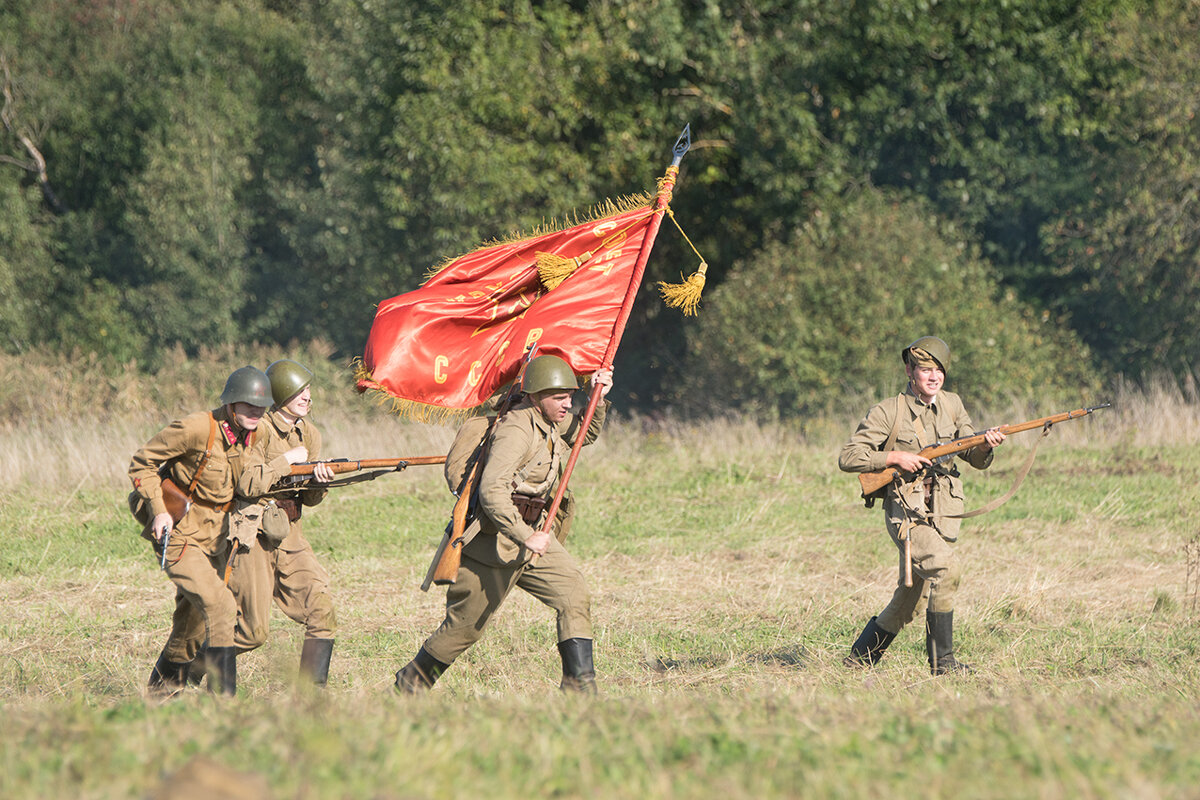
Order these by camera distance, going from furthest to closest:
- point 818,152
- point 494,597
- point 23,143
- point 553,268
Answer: point 23,143 < point 818,152 < point 553,268 < point 494,597

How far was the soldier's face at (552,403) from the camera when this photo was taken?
22.2ft

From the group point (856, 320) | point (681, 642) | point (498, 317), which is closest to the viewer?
point (498, 317)

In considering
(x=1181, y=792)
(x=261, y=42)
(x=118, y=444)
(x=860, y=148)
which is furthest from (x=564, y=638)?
(x=261, y=42)

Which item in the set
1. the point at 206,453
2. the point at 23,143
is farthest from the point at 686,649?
the point at 23,143

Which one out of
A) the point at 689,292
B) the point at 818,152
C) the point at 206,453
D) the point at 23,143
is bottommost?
the point at 206,453

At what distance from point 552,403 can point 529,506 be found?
57cm

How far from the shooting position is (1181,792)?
3783mm

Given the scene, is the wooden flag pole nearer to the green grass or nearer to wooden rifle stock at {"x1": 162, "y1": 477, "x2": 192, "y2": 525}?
the green grass

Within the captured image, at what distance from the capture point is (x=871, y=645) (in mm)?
7812

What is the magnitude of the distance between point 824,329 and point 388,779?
51.1 feet

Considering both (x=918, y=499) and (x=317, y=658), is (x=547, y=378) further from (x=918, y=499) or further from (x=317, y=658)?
(x=918, y=499)

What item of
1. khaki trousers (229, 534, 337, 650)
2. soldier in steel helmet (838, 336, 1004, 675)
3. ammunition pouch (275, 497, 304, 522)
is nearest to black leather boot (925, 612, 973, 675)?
soldier in steel helmet (838, 336, 1004, 675)

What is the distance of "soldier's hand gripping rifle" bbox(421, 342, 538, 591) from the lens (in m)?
6.50

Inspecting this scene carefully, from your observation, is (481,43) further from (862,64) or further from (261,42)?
(261,42)
